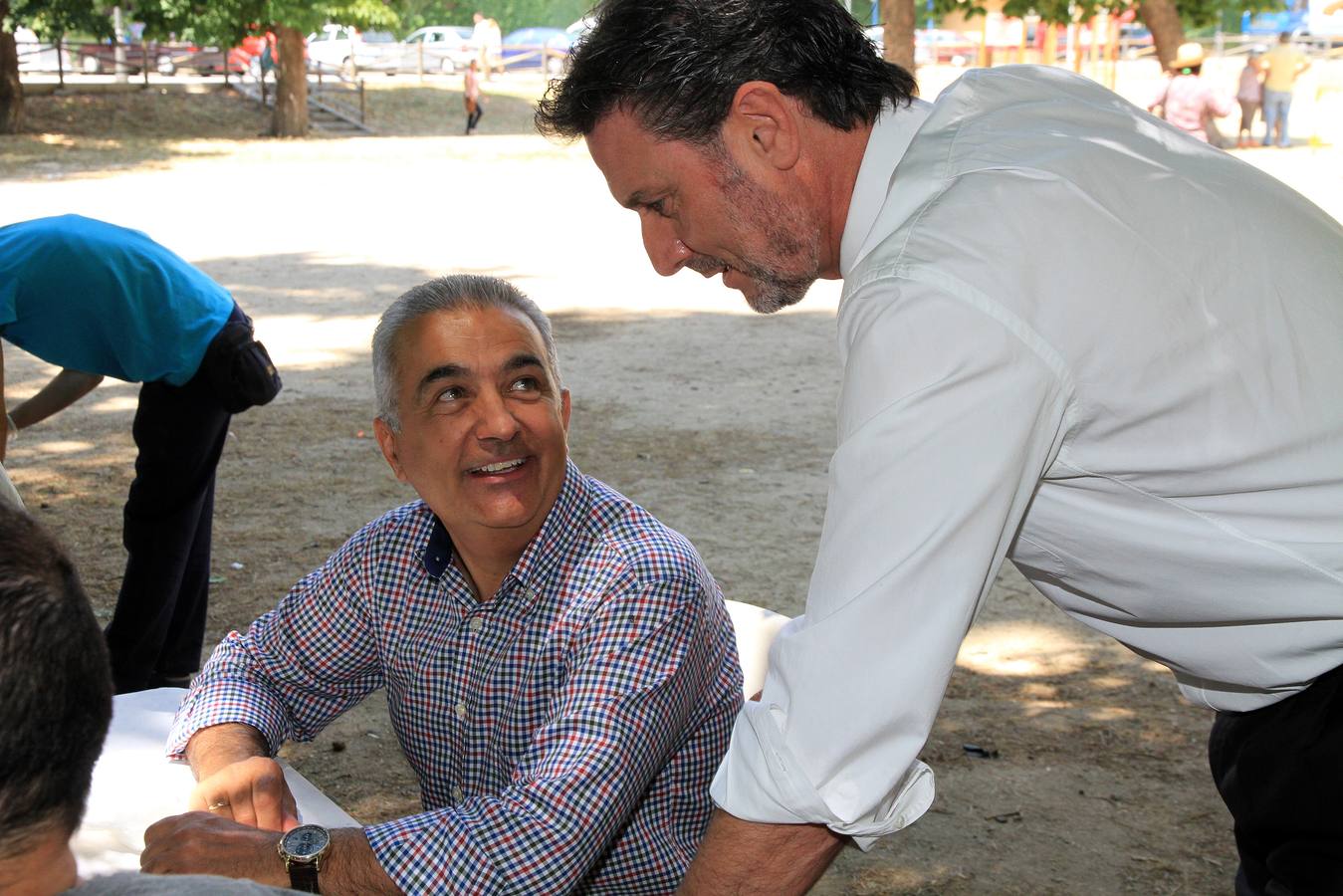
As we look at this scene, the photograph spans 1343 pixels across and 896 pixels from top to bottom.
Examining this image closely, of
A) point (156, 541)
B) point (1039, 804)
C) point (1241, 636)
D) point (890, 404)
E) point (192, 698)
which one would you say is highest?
point (890, 404)

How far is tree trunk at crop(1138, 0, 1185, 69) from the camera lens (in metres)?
24.0

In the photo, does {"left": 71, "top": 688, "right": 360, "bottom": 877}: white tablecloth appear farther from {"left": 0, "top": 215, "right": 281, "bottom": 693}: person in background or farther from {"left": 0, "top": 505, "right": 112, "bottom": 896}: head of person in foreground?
{"left": 0, "top": 215, "right": 281, "bottom": 693}: person in background

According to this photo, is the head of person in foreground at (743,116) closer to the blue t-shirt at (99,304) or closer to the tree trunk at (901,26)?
the blue t-shirt at (99,304)

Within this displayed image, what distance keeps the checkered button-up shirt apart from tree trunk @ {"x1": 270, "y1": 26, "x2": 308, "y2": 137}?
2597 centimetres

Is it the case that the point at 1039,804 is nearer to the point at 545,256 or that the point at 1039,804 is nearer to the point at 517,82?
the point at 545,256

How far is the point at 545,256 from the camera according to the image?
13.0m

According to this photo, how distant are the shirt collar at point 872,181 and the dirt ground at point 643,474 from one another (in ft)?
7.42

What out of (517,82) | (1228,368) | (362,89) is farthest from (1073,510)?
(517,82)

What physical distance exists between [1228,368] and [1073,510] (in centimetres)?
22

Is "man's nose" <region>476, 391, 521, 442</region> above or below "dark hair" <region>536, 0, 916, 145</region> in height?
below

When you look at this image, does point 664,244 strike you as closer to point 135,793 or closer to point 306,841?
point 306,841

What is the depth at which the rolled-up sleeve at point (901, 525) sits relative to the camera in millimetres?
1425

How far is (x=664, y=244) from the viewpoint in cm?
190

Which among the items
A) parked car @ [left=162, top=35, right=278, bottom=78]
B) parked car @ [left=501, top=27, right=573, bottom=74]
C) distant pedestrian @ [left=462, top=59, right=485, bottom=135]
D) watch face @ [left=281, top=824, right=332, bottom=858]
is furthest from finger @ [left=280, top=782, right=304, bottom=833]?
parked car @ [left=501, top=27, right=573, bottom=74]
